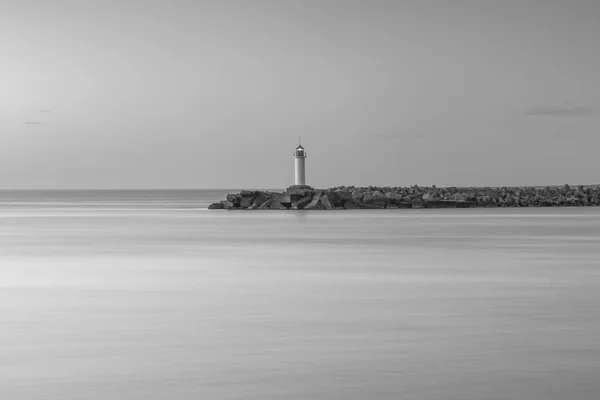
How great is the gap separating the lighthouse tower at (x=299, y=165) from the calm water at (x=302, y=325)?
3843 centimetres

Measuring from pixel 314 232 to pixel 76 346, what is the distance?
1724cm

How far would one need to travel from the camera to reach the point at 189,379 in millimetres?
5547

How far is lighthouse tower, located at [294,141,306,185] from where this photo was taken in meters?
54.9

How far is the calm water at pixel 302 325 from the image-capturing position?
545 cm

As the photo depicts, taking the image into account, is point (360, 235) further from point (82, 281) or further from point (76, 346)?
point (76, 346)

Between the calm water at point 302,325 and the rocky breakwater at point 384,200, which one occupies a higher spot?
the rocky breakwater at point 384,200

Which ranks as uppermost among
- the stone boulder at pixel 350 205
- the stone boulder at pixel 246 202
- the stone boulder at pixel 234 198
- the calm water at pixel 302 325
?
the stone boulder at pixel 234 198

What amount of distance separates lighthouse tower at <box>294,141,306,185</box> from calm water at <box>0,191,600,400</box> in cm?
3843

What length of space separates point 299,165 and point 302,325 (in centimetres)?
4734

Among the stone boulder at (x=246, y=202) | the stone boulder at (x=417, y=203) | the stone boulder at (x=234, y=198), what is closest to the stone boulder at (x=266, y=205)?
the stone boulder at (x=246, y=202)

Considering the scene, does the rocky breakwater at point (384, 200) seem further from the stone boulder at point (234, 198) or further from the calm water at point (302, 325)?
the calm water at point (302, 325)

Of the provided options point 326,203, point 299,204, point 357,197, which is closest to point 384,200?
point 357,197

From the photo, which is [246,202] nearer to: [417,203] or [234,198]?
[234,198]

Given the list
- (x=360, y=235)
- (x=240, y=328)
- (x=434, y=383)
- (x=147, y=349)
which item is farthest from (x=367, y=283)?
(x=360, y=235)
